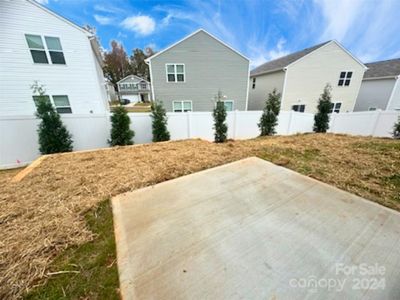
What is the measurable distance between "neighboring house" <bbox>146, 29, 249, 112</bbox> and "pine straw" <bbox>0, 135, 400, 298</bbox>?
252 inches

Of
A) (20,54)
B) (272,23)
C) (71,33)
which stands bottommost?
(20,54)

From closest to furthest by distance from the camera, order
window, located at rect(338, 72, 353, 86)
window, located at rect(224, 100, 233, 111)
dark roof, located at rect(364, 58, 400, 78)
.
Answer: window, located at rect(224, 100, 233, 111) < window, located at rect(338, 72, 353, 86) < dark roof, located at rect(364, 58, 400, 78)

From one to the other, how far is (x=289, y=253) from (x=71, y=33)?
10479 millimetres

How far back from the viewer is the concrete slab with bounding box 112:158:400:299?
52.1 inches

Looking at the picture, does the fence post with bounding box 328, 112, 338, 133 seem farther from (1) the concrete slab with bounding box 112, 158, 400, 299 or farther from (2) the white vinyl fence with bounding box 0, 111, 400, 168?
(1) the concrete slab with bounding box 112, 158, 400, 299

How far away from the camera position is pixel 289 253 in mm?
1610

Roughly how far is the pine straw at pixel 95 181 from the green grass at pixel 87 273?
9cm

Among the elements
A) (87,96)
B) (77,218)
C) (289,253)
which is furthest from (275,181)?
(87,96)

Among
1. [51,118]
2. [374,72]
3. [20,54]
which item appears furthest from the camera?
[374,72]

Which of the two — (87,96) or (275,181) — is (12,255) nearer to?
(275,181)

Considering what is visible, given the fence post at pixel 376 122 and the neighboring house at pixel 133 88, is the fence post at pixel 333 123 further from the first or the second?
the neighboring house at pixel 133 88

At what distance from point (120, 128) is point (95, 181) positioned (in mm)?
3407

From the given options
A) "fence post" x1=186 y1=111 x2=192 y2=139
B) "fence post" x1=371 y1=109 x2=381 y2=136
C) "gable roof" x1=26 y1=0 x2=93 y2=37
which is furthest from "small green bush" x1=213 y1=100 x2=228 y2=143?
"fence post" x1=371 y1=109 x2=381 y2=136

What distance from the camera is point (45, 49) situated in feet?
23.4
